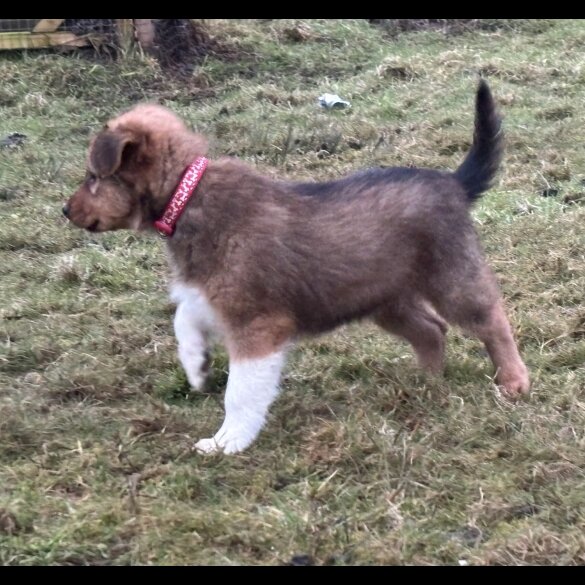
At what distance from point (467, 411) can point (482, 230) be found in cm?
279

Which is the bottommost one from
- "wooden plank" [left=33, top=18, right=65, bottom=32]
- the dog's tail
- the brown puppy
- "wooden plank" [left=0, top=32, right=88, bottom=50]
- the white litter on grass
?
"wooden plank" [left=0, top=32, right=88, bottom=50]

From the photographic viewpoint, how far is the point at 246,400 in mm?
4758

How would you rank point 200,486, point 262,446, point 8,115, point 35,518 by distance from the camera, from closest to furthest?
point 35,518, point 200,486, point 262,446, point 8,115

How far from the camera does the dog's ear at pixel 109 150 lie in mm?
4863

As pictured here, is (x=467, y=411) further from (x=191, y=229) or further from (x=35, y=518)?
(x=35, y=518)

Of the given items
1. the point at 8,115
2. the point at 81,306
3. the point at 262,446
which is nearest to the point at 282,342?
the point at 262,446

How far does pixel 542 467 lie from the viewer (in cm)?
441

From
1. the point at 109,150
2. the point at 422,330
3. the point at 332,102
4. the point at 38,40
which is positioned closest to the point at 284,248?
the point at 109,150

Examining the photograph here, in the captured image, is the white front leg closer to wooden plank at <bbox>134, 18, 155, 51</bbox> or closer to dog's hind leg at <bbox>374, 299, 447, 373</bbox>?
dog's hind leg at <bbox>374, 299, 447, 373</bbox>

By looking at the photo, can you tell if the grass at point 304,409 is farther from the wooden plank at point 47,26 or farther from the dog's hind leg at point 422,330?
the wooden plank at point 47,26

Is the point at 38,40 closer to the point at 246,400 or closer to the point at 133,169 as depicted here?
the point at 133,169

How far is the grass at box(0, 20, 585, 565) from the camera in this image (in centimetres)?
397

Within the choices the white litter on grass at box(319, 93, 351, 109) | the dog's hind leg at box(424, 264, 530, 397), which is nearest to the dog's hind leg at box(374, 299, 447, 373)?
the dog's hind leg at box(424, 264, 530, 397)

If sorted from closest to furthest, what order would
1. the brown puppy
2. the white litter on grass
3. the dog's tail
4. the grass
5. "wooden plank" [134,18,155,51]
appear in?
1. the grass
2. the brown puppy
3. the dog's tail
4. the white litter on grass
5. "wooden plank" [134,18,155,51]
